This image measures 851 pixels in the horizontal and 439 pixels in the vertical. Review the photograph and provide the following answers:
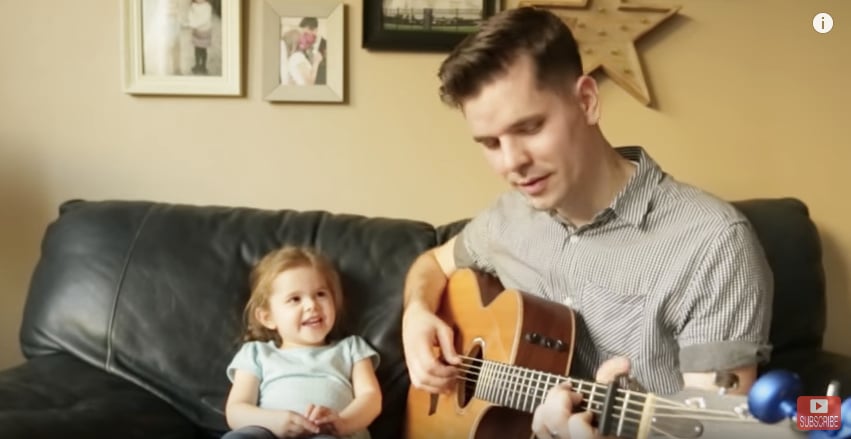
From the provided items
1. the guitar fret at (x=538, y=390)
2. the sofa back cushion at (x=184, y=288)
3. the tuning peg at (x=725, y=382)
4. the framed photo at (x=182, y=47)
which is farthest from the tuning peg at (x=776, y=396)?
the framed photo at (x=182, y=47)

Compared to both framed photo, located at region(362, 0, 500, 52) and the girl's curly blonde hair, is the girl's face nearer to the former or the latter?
the girl's curly blonde hair

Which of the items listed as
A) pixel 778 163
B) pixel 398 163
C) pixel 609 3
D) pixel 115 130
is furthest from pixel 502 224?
pixel 115 130

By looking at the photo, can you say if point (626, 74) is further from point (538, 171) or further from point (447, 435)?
point (447, 435)

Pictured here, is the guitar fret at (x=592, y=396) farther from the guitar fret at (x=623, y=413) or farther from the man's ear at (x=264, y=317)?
the man's ear at (x=264, y=317)

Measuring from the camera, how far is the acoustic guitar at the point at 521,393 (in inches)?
35.9

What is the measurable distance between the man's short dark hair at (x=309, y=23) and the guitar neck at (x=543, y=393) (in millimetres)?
996

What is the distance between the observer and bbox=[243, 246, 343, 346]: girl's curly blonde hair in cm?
166

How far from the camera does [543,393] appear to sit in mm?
1176

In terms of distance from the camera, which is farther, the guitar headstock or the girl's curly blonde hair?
the girl's curly blonde hair

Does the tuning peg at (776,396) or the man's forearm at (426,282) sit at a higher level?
the tuning peg at (776,396)

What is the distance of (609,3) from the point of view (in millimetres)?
1995

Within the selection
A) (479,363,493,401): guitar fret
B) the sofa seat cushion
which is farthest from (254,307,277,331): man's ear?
(479,363,493,401): guitar fret

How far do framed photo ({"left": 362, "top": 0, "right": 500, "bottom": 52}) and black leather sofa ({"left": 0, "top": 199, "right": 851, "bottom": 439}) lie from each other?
0.47 metres

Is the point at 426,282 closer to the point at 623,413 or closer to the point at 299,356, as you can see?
the point at 299,356
